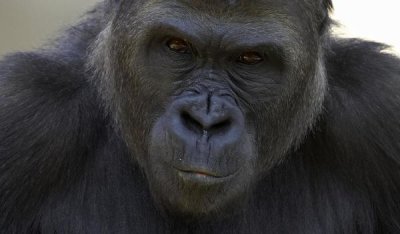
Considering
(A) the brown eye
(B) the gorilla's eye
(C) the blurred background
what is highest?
(B) the gorilla's eye

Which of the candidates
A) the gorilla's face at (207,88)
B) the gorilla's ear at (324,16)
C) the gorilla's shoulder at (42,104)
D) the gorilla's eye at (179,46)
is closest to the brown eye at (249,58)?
the gorilla's face at (207,88)

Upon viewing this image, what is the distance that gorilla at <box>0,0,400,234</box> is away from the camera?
6.12 meters

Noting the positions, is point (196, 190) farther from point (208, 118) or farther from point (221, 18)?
point (221, 18)

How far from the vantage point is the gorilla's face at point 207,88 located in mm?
5898

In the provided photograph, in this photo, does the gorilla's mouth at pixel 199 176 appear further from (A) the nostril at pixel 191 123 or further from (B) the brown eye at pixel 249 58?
(B) the brown eye at pixel 249 58

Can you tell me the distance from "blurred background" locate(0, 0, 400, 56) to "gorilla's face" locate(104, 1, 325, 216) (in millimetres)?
6456

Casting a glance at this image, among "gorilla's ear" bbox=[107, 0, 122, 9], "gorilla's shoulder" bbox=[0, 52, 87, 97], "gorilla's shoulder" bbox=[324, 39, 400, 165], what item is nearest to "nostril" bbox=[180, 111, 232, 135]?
"gorilla's ear" bbox=[107, 0, 122, 9]

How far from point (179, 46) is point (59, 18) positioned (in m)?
7.16

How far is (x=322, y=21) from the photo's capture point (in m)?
6.70

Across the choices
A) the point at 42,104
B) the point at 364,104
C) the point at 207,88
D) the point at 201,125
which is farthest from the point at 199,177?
the point at 364,104

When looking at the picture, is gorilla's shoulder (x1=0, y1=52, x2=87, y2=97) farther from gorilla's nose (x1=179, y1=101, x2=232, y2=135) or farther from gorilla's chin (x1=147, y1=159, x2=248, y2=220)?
gorilla's nose (x1=179, y1=101, x2=232, y2=135)

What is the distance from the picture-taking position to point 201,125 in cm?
580

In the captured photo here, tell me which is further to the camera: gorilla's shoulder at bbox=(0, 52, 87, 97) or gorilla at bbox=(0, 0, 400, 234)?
gorilla's shoulder at bbox=(0, 52, 87, 97)

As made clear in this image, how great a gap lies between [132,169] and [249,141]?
1.12 m
